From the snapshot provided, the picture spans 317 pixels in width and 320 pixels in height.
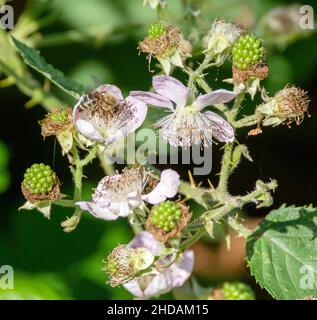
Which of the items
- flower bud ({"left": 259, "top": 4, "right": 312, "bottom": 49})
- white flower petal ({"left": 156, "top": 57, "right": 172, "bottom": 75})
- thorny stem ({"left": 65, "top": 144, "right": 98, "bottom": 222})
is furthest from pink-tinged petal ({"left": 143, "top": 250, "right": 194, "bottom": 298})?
flower bud ({"left": 259, "top": 4, "right": 312, "bottom": 49})

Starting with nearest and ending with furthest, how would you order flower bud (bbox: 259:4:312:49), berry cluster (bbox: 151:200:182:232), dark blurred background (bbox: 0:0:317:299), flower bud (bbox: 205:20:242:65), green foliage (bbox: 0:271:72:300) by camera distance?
berry cluster (bbox: 151:200:182:232) < flower bud (bbox: 205:20:242:65) < green foliage (bbox: 0:271:72:300) < dark blurred background (bbox: 0:0:317:299) < flower bud (bbox: 259:4:312:49)

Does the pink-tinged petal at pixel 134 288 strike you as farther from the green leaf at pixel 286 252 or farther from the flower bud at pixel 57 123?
the flower bud at pixel 57 123

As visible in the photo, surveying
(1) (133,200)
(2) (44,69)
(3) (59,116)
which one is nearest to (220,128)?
(1) (133,200)

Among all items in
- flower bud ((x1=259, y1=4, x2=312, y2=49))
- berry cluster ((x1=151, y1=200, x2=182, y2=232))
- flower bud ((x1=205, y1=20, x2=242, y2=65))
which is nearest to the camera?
berry cluster ((x1=151, y1=200, x2=182, y2=232))

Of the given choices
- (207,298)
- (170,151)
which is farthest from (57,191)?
(170,151)

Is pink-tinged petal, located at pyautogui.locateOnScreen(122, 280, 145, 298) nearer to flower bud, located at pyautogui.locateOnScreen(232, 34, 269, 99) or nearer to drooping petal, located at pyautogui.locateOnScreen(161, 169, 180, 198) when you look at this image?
drooping petal, located at pyautogui.locateOnScreen(161, 169, 180, 198)

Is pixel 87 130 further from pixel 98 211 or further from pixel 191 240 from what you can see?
pixel 191 240

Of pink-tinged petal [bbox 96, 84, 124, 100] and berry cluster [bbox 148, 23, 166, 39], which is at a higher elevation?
berry cluster [bbox 148, 23, 166, 39]
